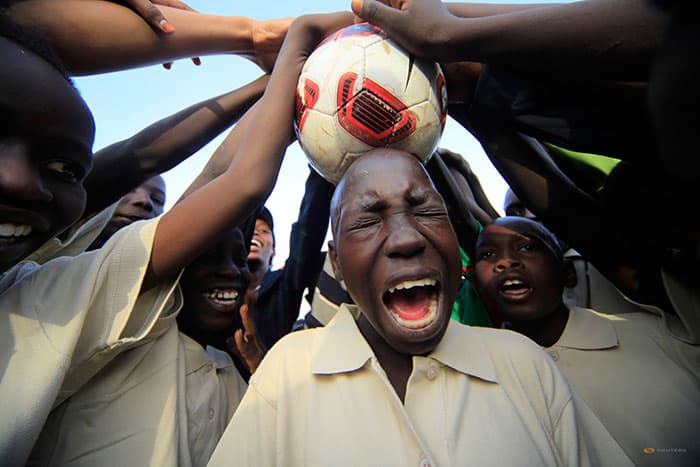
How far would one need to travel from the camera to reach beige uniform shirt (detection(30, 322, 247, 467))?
1448 millimetres

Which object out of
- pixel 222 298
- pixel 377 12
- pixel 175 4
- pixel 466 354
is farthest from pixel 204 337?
pixel 175 4

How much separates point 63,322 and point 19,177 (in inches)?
19.2

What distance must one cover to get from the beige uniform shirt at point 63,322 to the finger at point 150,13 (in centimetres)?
108

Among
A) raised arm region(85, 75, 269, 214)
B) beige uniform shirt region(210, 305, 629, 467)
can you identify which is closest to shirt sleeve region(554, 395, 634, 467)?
beige uniform shirt region(210, 305, 629, 467)

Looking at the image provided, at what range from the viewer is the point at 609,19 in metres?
1.25

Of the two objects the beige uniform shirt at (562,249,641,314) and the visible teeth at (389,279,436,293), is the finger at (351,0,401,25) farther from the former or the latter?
the beige uniform shirt at (562,249,641,314)

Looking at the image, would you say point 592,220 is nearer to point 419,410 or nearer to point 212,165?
point 419,410

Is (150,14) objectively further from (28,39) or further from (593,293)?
(593,293)

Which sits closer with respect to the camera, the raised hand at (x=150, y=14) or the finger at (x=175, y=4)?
the raised hand at (x=150, y=14)

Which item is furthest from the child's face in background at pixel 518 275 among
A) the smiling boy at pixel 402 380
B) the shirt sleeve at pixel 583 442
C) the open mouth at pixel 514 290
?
the shirt sleeve at pixel 583 442

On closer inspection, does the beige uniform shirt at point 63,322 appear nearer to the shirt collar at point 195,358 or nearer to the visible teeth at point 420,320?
Result: the shirt collar at point 195,358

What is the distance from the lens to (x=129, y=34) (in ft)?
6.43

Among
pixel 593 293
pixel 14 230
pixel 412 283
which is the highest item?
pixel 14 230

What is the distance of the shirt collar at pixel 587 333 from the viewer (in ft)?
6.26
